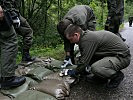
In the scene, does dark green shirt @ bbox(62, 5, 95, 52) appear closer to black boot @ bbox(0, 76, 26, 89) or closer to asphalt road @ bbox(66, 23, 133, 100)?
asphalt road @ bbox(66, 23, 133, 100)

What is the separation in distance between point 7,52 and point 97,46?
129 centimetres

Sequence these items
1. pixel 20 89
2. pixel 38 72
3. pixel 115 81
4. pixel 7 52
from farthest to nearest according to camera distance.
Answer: pixel 38 72
pixel 115 81
pixel 20 89
pixel 7 52

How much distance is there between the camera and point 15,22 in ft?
12.2

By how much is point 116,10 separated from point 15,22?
3.51 meters

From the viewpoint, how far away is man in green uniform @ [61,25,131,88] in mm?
3662

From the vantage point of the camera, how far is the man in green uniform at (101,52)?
3.66 m

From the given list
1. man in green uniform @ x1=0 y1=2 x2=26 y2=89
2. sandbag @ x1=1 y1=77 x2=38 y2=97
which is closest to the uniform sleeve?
sandbag @ x1=1 y1=77 x2=38 y2=97

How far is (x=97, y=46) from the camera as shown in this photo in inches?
146

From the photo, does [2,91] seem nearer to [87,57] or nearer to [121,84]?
[87,57]

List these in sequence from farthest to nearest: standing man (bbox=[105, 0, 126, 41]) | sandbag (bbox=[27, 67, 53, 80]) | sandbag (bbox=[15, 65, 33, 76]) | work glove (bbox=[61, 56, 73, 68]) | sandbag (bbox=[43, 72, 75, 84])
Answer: standing man (bbox=[105, 0, 126, 41])
work glove (bbox=[61, 56, 73, 68])
sandbag (bbox=[15, 65, 33, 76])
sandbag (bbox=[27, 67, 53, 80])
sandbag (bbox=[43, 72, 75, 84])

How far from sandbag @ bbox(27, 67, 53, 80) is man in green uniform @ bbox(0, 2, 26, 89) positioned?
1.71 feet

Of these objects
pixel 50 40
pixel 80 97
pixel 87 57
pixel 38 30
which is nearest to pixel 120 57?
pixel 87 57

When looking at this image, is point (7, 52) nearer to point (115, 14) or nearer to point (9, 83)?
point (9, 83)

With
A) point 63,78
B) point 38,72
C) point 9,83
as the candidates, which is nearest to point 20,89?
point 9,83
